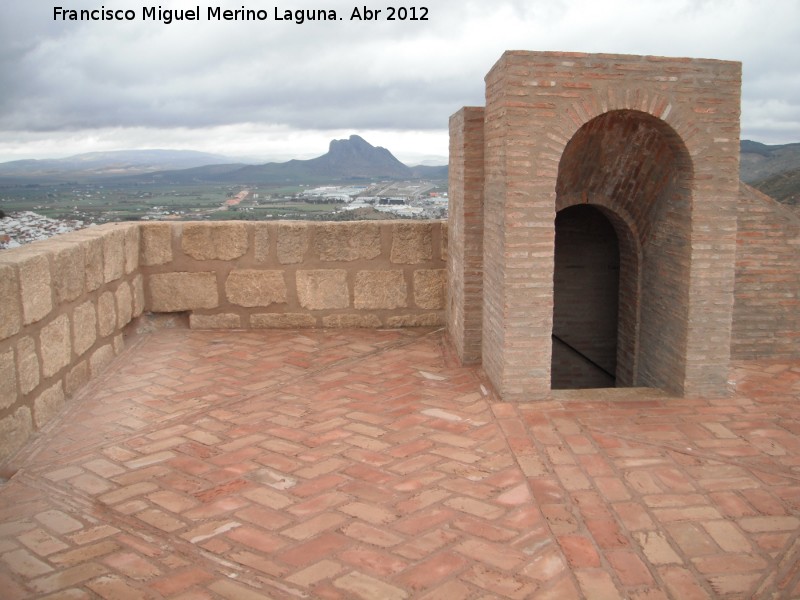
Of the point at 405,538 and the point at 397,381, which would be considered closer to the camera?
the point at 405,538

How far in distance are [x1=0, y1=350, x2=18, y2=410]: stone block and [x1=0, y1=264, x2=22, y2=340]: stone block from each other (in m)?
0.13

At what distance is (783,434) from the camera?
4672 millimetres

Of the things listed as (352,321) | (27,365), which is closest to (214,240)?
(352,321)

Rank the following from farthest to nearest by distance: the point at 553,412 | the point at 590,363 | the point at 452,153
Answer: the point at 590,363
the point at 452,153
the point at 553,412

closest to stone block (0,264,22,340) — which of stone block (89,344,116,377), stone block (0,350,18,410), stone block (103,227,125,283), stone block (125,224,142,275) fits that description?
stone block (0,350,18,410)

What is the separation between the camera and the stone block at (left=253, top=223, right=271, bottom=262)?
23.8ft

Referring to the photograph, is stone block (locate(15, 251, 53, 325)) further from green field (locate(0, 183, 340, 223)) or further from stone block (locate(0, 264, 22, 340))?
green field (locate(0, 183, 340, 223))

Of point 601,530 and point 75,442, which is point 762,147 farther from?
point 75,442

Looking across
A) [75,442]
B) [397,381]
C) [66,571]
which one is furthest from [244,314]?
[66,571]

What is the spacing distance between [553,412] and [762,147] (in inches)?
458

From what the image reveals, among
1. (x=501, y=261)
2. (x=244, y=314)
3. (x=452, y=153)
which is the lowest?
(x=244, y=314)

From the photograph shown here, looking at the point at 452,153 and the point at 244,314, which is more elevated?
the point at 452,153

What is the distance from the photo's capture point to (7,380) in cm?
433

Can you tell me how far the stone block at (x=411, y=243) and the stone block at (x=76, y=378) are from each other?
3.17 metres
